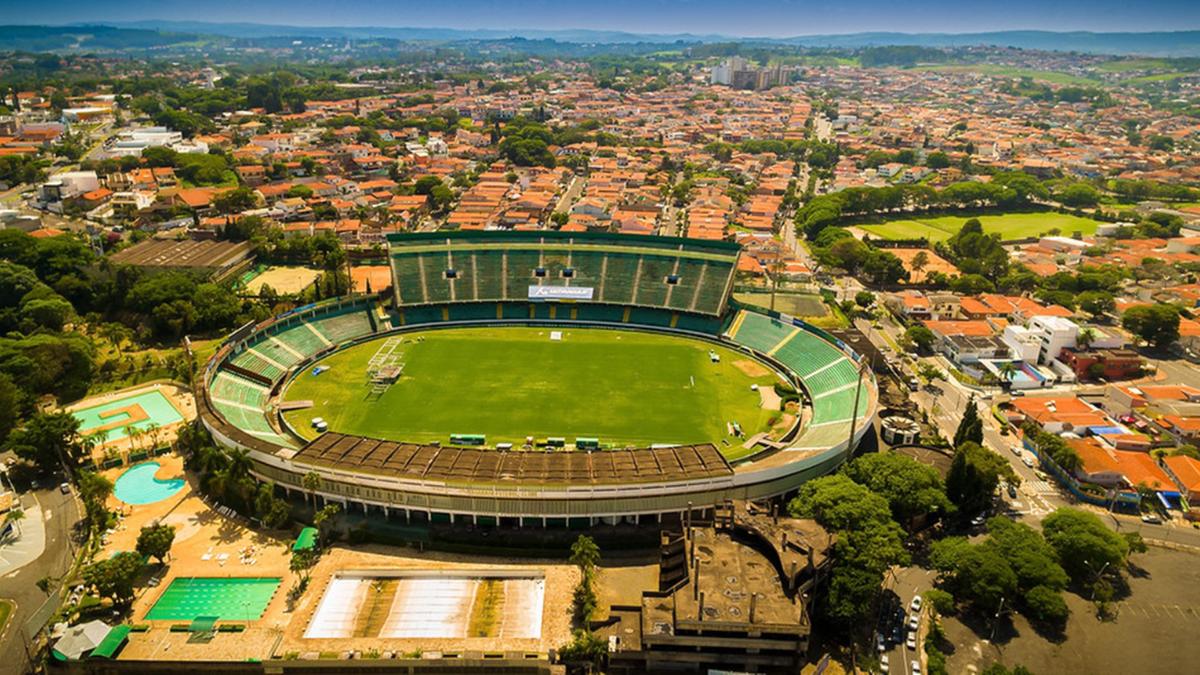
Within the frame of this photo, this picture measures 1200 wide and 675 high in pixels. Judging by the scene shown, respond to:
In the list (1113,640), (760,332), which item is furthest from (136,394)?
(1113,640)

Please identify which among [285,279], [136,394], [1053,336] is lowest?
[285,279]

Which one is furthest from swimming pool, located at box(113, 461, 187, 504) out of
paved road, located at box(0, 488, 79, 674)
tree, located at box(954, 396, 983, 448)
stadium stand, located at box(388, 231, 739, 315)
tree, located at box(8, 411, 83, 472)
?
tree, located at box(954, 396, 983, 448)

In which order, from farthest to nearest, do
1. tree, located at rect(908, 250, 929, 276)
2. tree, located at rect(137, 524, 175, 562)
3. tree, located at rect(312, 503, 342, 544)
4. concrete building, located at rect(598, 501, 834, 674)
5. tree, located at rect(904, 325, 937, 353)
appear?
tree, located at rect(908, 250, 929, 276) → tree, located at rect(904, 325, 937, 353) → tree, located at rect(312, 503, 342, 544) → tree, located at rect(137, 524, 175, 562) → concrete building, located at rect(598, 501, 834, 674)

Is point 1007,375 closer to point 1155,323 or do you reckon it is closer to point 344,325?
point 1155,323

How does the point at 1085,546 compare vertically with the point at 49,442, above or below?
above

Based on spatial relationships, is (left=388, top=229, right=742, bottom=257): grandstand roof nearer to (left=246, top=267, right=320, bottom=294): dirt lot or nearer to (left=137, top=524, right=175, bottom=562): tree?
(left=246, top=267, right=320, bottom=294): dirt lot
